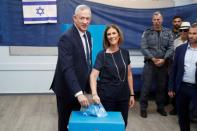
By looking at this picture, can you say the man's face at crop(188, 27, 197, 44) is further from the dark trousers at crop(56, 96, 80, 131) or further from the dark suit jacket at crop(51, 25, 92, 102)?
the dark trousers at crop(56, 96, 80, 131)

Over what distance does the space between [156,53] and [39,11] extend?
6.54ft

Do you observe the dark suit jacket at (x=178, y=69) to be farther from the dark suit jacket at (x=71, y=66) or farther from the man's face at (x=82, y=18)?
the man's face at (x=82, y=18)

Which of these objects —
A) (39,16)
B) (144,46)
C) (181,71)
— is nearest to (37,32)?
(39,16)

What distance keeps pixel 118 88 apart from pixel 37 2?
9.36 ft

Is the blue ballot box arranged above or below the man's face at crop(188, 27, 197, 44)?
below

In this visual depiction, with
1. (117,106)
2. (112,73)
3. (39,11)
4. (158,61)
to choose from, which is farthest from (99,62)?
(39,11)

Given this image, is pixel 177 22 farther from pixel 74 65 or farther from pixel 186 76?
pixel 74 65

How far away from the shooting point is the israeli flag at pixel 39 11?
471 cm

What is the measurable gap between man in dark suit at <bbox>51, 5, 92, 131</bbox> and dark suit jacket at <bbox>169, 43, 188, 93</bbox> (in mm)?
945

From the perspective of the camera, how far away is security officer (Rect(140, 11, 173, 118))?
12.9 ft

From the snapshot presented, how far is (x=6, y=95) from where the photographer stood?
503 centimetres

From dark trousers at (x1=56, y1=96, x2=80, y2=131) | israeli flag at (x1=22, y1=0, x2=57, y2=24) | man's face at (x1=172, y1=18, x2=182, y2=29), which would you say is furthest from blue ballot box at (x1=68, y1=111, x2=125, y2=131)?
israeli flag at (x1=22, y1=0, x2=57, y2=24)

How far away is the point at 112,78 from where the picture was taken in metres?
2.36

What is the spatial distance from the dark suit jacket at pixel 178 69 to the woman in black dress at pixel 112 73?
628 millimetres
